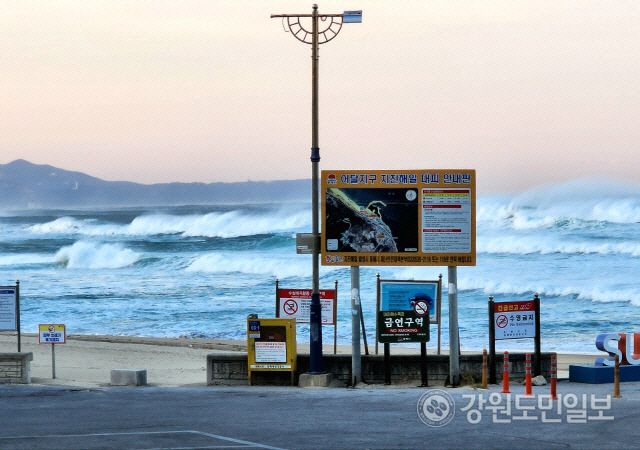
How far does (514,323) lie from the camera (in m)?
16.8

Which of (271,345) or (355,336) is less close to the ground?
(355,336)

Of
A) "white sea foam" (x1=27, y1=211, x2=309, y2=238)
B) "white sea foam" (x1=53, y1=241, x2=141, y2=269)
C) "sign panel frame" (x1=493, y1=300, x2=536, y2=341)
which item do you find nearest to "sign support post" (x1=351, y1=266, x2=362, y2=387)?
"sign panel frame" (x1=493, y1=300, x2=536, y2=341)

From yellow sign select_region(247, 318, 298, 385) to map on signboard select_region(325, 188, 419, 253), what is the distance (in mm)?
1878

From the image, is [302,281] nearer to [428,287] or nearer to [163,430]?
[428,287]

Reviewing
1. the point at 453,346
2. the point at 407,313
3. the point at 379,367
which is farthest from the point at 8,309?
the point at 453,346

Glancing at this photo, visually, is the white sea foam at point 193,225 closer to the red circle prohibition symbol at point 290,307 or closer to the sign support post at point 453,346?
the red circle prohibition symbol at point 290,307

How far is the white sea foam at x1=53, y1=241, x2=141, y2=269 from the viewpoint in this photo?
67.3 meters

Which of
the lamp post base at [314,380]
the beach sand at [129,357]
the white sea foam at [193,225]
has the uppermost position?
the white sea foam at [193,225]

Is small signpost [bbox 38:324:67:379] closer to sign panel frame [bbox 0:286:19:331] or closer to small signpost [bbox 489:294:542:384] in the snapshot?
sign panel frame [bbox 0:286:19:331]

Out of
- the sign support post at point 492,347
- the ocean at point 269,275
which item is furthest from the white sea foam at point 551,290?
the sign support post at point 492,347

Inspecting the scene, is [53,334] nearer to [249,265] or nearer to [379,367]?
[379,367]

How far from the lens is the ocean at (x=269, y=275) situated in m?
34.8

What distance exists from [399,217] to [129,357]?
38.5 feet

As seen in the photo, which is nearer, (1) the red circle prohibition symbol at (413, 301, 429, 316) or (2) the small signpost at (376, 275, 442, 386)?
(2) the small signpost at (376, 275, 442, 386)
